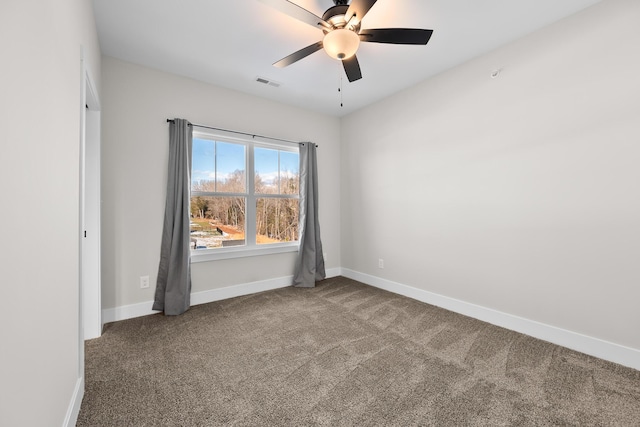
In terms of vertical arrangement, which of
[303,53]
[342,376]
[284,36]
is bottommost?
[342,376]

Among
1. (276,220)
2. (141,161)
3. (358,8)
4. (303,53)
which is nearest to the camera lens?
(358,8)

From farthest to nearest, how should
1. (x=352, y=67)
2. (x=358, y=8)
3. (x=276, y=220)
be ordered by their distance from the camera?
(x=276, y=220), (x=352, y=67), (x=358, y=8)

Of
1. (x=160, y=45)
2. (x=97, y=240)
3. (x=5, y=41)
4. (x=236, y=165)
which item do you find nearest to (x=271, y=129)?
(x=236, y=165)

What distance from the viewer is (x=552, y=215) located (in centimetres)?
236

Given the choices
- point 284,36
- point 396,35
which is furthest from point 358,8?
point 284,36

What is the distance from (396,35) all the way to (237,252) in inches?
114

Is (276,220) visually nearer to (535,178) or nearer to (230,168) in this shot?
Answer: (230,168)

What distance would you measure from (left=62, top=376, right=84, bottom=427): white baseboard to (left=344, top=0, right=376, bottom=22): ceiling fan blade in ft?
9.05

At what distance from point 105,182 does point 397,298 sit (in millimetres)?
3467

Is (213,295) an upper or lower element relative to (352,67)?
lower

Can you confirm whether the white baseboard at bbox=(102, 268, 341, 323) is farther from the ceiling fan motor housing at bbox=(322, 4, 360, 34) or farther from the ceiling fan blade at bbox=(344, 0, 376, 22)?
the ceiling fan blade at bbox=(344, 0, 376, 22)

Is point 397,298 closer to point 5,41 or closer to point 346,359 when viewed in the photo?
point 346,359

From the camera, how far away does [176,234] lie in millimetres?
3027

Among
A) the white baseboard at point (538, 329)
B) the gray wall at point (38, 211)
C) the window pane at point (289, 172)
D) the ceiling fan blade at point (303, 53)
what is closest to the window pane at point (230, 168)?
the window pane at point (289, 172)
